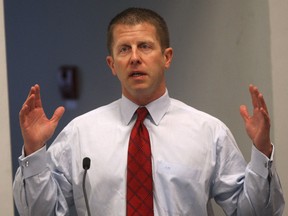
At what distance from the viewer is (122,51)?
5.28 feet

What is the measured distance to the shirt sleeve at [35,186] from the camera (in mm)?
1464

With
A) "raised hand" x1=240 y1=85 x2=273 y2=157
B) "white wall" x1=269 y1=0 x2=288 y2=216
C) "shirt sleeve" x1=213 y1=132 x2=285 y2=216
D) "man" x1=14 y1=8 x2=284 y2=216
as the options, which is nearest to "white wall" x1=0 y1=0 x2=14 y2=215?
"man" x1=14 y1=8 x2=284 y2=216

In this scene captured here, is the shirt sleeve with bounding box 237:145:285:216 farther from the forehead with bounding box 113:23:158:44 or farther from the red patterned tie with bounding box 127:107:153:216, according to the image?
the forehead with bounding box 113:23:158:44

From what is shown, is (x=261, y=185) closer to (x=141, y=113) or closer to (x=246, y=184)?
(x=246, y=184)

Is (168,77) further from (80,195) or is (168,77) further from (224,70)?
(80,195)

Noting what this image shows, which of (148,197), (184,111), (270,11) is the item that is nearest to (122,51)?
(184,111)

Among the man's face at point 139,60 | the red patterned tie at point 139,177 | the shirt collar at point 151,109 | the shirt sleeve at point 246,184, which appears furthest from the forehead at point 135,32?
the shirt sleeve at point 246,184

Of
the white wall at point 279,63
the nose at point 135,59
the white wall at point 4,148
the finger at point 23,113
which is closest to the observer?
the finger at point 23,113

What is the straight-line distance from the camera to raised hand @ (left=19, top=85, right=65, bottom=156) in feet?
4.74

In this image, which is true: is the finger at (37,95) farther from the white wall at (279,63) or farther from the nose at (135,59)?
the white wall at (279,63)

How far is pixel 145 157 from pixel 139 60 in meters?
0.30

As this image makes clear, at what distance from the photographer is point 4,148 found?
1.67m

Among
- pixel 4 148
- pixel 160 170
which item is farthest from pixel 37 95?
pixel 160 170

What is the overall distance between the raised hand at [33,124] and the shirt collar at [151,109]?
0.83ft
